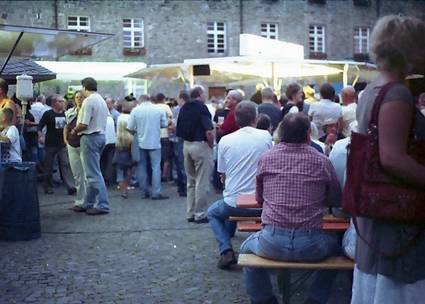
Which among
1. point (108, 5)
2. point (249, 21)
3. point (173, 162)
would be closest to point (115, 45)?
point (108, 5)

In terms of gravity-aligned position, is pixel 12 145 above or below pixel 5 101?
below

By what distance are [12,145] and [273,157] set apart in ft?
14.7

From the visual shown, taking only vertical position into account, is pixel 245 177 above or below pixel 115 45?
below

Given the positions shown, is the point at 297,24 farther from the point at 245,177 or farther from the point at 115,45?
the point at 245,177

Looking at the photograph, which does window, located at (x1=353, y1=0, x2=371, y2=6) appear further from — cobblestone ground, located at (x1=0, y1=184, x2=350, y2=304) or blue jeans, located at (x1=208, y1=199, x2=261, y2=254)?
blue jeans, located at (x1=208, y1=199, x2=261, y2=254)

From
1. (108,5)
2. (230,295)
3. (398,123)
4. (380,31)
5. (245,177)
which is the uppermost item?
(108,5)

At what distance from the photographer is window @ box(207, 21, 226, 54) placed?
3209cm

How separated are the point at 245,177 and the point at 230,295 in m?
1.21

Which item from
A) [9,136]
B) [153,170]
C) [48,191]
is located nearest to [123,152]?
[153,170]

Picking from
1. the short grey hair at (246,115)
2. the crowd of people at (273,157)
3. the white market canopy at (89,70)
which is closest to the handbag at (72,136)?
the crowd of people at (273,157)

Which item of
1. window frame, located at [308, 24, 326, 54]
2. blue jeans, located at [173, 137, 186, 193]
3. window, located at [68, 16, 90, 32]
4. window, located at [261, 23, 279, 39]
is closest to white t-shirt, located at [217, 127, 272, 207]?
blue jeans, located at [173, 137, 186, 193]

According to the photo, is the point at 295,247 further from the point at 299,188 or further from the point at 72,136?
the point at 72,136

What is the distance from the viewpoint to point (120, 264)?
623 cm

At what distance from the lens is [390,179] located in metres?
2.55
